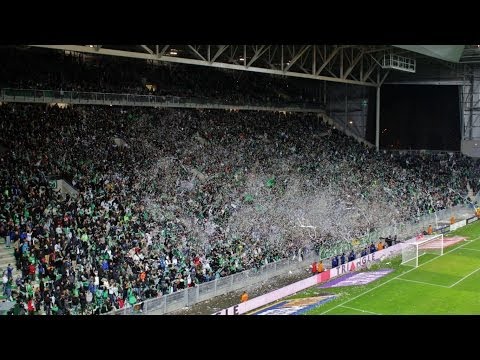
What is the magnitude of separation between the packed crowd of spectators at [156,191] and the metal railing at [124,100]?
0.56 meters

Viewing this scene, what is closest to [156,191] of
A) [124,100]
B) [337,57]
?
[124,100]

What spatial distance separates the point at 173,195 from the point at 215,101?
477 inches

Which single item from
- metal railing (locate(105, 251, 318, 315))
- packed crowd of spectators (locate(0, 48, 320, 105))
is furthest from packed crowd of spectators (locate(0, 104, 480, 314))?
packed crowd of spectators (locate(0, 48, 320, 105))

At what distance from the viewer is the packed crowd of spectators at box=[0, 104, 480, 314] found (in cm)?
1564

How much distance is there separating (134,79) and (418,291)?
20.2m

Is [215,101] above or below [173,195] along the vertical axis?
above

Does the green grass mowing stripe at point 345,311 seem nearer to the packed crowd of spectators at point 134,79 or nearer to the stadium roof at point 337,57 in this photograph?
the stadium roof at point 337,57

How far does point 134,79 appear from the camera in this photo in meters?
31.4

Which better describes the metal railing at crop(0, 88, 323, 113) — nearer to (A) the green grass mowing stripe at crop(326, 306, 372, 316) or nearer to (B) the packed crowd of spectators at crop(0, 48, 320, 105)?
(B) the packed crowd of spectators at crop(0, 48, 320, 105)

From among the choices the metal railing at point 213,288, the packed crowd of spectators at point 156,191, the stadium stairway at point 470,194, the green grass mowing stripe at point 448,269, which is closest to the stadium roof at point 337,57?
the packed crowd of spectators at point 156,191

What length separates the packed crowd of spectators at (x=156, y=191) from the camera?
1564cm
